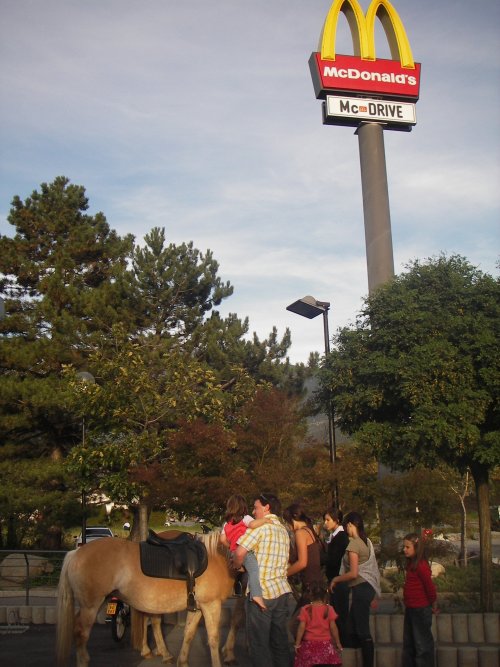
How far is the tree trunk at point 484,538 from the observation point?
12.0 m

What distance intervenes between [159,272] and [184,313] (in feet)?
6.73

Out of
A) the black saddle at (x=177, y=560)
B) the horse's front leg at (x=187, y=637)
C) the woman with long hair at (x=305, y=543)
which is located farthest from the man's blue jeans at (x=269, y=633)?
the horse's front leg at (x=187, y=637)

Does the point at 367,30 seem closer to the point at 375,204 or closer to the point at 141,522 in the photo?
the point at 375,204

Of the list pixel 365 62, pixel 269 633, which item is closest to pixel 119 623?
pixel 269 633

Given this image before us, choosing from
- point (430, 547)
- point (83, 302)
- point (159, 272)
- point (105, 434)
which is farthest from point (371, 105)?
point (430, 547)

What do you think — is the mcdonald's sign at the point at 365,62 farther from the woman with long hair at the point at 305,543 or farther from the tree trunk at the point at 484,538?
the woman with long hair at the point at 305,543

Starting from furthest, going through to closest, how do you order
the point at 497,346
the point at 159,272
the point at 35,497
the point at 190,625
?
1. the point at 159,272
2. the point at 35,497
3. the point at 497,346
4. the point at 190,625

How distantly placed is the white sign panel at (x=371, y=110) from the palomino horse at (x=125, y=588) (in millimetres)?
27849

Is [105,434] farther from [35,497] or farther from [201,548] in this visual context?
[201,548]

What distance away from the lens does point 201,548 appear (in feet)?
29.0

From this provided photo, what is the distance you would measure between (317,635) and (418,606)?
5.06 ft

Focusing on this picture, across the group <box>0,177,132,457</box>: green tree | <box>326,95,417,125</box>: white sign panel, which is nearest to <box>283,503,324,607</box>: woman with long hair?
<box>0,177,132,457</box>: green tree

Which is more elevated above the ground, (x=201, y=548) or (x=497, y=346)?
(x=497, y=346)

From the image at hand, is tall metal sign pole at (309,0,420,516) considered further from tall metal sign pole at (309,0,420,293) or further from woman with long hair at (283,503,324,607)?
woman with long hair at (283,503,324,607)
